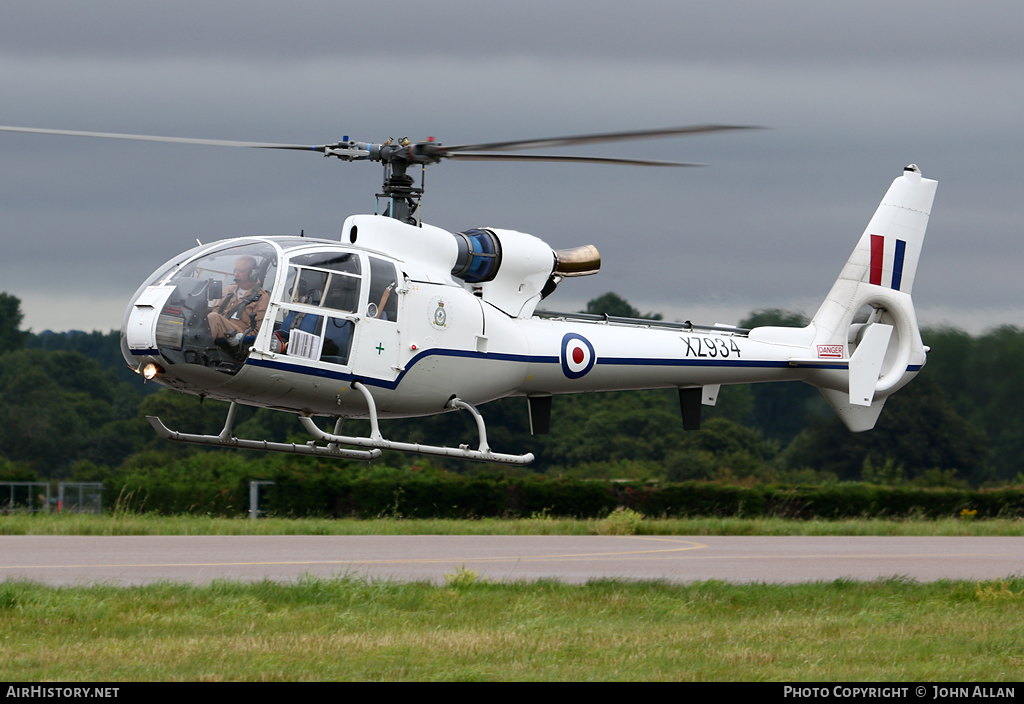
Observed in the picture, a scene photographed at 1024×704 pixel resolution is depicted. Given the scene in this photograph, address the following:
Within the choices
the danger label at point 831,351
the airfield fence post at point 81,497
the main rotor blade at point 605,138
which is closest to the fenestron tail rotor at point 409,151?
the main rotor blade at point 605,138

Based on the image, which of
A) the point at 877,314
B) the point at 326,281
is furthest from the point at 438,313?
the point at 877,314

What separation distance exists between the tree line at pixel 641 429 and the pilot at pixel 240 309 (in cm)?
1281

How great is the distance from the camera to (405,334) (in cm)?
1497

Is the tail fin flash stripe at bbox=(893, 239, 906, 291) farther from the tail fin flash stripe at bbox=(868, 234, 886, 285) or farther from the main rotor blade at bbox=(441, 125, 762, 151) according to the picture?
the main rotor blade at bbox=(441, 125, 762, 151)

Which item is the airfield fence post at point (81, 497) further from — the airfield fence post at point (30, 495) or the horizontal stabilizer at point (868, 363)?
the horizontal stabilizer at point (868, 363)

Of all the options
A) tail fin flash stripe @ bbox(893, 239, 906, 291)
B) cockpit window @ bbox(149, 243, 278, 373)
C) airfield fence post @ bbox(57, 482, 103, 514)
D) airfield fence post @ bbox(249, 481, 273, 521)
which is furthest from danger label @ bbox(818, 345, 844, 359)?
airfield fence post @ bbox(57, 482, 103, 514)

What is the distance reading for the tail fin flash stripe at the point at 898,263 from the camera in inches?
829

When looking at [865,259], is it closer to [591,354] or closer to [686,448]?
[591,354]

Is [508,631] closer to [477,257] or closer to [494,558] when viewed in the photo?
[477,257]

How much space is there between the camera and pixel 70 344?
104250 mm

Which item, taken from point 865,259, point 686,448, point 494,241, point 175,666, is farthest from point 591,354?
point 686,448

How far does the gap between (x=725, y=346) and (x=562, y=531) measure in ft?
25.0

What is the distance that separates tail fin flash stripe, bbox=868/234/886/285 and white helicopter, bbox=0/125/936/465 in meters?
1.52

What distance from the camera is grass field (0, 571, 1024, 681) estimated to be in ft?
28.9
